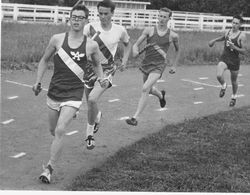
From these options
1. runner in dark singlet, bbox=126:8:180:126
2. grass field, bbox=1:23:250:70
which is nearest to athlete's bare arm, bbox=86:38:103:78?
runner in dark singlet, bbox=126:8:180:126

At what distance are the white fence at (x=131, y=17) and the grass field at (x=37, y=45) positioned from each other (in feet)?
0.62

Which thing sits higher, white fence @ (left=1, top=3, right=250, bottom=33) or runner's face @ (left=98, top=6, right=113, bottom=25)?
runner's face @ (left=98, top=6, right=113, bottom=25)

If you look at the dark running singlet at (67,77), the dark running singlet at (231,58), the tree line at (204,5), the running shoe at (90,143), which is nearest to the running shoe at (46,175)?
the dark running singlet at (67,77)

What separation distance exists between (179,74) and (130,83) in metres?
1.67

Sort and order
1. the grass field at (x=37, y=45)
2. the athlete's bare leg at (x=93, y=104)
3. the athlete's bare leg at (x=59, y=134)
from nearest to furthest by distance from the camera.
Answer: the athlete's bare leg at (x=59, y=134) → the athlete's bare leg at (x=93, y=104) → the grass field at (x=37, y=45)

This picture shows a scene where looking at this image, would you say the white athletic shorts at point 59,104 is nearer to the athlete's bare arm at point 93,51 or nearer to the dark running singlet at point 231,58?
the athlete's bare arm at point 93,51

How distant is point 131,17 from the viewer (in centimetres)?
835

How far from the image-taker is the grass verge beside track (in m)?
5.52

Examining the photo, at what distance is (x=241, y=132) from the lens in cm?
811

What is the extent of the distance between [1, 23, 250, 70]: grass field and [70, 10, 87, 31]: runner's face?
398 centimetres

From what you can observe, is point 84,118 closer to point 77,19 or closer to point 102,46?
point 102,46

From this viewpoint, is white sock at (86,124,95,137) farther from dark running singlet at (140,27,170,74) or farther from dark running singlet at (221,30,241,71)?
dark running singlet at (221,30,241,71)

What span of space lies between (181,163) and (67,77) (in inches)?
60.1

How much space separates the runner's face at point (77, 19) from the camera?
5.52 m
